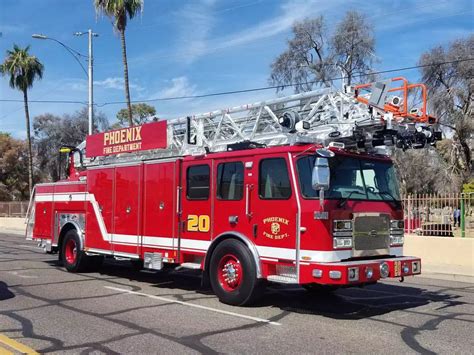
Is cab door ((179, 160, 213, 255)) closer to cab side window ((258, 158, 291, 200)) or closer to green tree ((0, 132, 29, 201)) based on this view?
cab side window ((258, 158, 291, 200))

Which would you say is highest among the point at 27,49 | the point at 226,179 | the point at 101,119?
the point at 27,49

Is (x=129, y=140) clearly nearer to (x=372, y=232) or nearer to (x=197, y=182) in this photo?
(x=197, y=182)

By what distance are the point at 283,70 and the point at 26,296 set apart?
2870 cm

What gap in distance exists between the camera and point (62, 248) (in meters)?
12.6

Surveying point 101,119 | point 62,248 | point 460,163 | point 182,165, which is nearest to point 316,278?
point 182,165

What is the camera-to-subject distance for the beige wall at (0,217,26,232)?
32.8m

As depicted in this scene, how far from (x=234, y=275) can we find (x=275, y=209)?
1289 millimetres

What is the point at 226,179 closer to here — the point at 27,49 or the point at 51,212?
the point at 51,212

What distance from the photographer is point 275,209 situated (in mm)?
7773

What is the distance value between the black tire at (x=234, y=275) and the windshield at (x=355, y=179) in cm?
142

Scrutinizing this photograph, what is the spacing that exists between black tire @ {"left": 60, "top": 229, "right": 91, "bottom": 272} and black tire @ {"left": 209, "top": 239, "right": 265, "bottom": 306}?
446 centimetres

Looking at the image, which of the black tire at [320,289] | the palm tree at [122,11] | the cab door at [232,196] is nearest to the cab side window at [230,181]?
the cab door at [232,196]

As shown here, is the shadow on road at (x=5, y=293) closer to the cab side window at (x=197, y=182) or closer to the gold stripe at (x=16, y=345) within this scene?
the gold stripe at (x=16, y=345)

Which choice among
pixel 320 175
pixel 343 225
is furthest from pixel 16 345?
pixel 343 225
